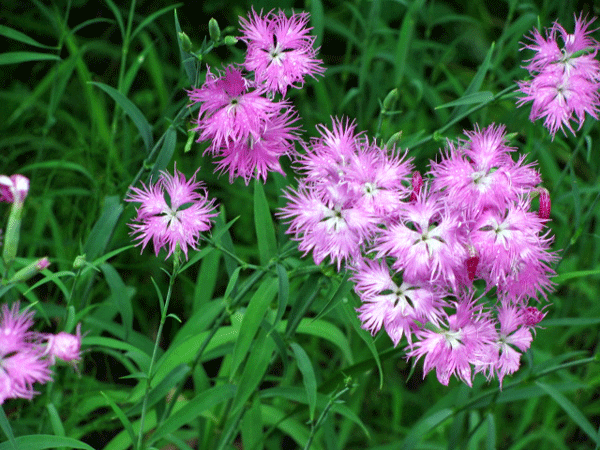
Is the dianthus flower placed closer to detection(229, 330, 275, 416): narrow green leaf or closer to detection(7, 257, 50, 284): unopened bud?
detection(7, 257, 50, 284): unopened bud

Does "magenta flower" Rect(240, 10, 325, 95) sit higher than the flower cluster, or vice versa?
the flower cluster

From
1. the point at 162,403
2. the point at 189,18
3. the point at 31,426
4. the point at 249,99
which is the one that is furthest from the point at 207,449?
the point at 189,18

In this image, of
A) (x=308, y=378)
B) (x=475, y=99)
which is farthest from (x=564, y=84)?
(x=308, y=378)

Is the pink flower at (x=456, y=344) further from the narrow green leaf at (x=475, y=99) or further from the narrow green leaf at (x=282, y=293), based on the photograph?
the narrow green leaf at (x=475, y=99)

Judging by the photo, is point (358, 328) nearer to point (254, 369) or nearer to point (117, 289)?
point (254, 369)

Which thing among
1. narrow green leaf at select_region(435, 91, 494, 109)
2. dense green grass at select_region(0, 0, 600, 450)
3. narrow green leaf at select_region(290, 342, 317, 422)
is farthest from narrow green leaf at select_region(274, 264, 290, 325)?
narrow green leaf at select_region(435, 91, 494, 109)

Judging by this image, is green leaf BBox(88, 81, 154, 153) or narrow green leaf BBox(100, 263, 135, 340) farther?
narrow green leaf BBox(100, 263, 135, 340)

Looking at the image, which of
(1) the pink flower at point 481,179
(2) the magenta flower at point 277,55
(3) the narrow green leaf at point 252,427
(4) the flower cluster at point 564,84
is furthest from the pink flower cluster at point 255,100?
(3) the narrow green leaf at point 252,427
